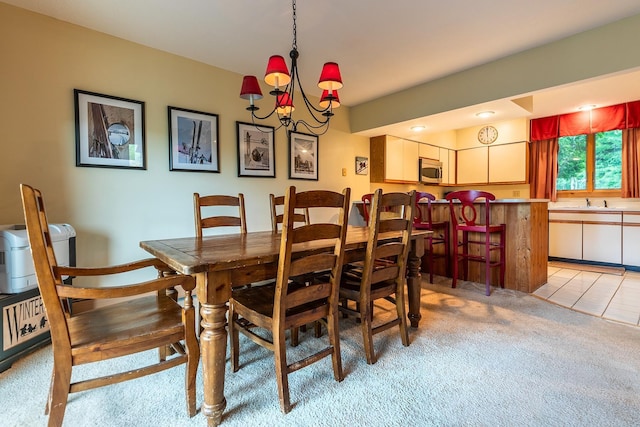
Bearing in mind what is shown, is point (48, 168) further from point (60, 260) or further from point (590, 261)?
point (590, 261)

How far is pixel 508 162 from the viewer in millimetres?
4898

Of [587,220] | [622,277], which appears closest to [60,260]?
[622,277]

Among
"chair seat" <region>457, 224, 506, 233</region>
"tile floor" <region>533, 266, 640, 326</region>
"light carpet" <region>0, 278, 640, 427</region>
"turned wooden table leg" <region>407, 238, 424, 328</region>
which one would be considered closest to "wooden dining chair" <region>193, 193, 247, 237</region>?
"light carpet" <region>0, 278, 640, 427</region>

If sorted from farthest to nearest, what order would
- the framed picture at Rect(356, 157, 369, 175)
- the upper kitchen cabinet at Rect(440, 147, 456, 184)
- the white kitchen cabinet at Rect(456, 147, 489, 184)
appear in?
the upper kitchen cabinet at Rect(440, 147, 456, 184)
the white kitchen cabinet at Rect(456, 147, 489, 184)
the framed picture at Rect(356, 157, 369, 175)

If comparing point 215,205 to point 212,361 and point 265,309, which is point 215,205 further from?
point 212,361

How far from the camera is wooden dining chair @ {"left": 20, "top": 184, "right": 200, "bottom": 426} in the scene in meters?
1.04

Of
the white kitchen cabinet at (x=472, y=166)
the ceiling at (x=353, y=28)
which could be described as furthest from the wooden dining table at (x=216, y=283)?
the white kitchen cabinet at (x=472, y=166)

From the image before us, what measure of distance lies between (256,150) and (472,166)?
404 cm

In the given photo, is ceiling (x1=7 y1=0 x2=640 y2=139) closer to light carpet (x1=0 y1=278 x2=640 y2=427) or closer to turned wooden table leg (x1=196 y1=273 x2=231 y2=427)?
turned wooden table leg (x1=196 y1=273 x2=231 y2=427)

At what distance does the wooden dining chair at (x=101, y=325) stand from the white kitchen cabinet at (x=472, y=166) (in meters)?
5.33

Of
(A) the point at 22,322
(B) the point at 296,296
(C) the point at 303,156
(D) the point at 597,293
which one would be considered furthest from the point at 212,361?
(D) the point at 597,293

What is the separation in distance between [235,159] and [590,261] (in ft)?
17.0

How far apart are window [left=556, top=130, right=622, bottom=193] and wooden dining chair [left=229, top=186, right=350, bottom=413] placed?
510cm

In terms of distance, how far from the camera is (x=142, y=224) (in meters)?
2.67
